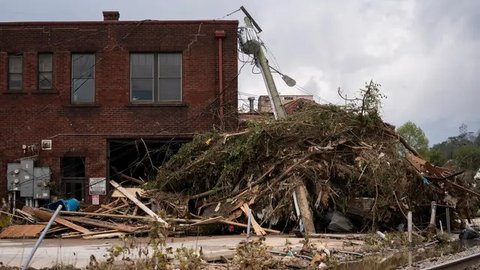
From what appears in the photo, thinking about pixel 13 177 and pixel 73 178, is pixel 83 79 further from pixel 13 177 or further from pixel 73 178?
pixel 13 177

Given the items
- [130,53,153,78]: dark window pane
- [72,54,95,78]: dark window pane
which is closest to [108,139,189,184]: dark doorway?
[130,53,153,78]: dark window pane

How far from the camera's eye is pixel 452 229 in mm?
19969

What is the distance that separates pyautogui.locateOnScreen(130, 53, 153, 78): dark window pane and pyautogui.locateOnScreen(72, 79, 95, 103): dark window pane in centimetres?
161

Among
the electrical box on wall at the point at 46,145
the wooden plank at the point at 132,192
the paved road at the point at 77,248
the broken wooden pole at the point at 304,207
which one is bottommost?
the paved road at the point at 77,248

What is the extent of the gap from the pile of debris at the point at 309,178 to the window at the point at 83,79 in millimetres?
4635

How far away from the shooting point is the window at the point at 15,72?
72.7 feet

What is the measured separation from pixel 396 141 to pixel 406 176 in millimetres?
1693

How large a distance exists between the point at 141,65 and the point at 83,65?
7.08 feet

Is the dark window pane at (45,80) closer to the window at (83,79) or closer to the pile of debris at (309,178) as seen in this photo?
the window at (83,79)

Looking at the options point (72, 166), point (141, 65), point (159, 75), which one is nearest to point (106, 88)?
point (141, 65)

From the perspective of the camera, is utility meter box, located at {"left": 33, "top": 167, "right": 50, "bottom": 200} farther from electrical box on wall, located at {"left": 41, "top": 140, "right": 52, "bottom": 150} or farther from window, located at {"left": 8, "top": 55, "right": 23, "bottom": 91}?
window, located at {"left": 8, "top": 55, "right": 23, "bottom": 91}

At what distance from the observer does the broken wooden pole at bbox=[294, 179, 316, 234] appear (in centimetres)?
1642

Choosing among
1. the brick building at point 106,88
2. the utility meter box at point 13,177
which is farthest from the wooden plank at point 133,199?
the utility meter box at point 13,177

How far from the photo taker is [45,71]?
72.7 ft
